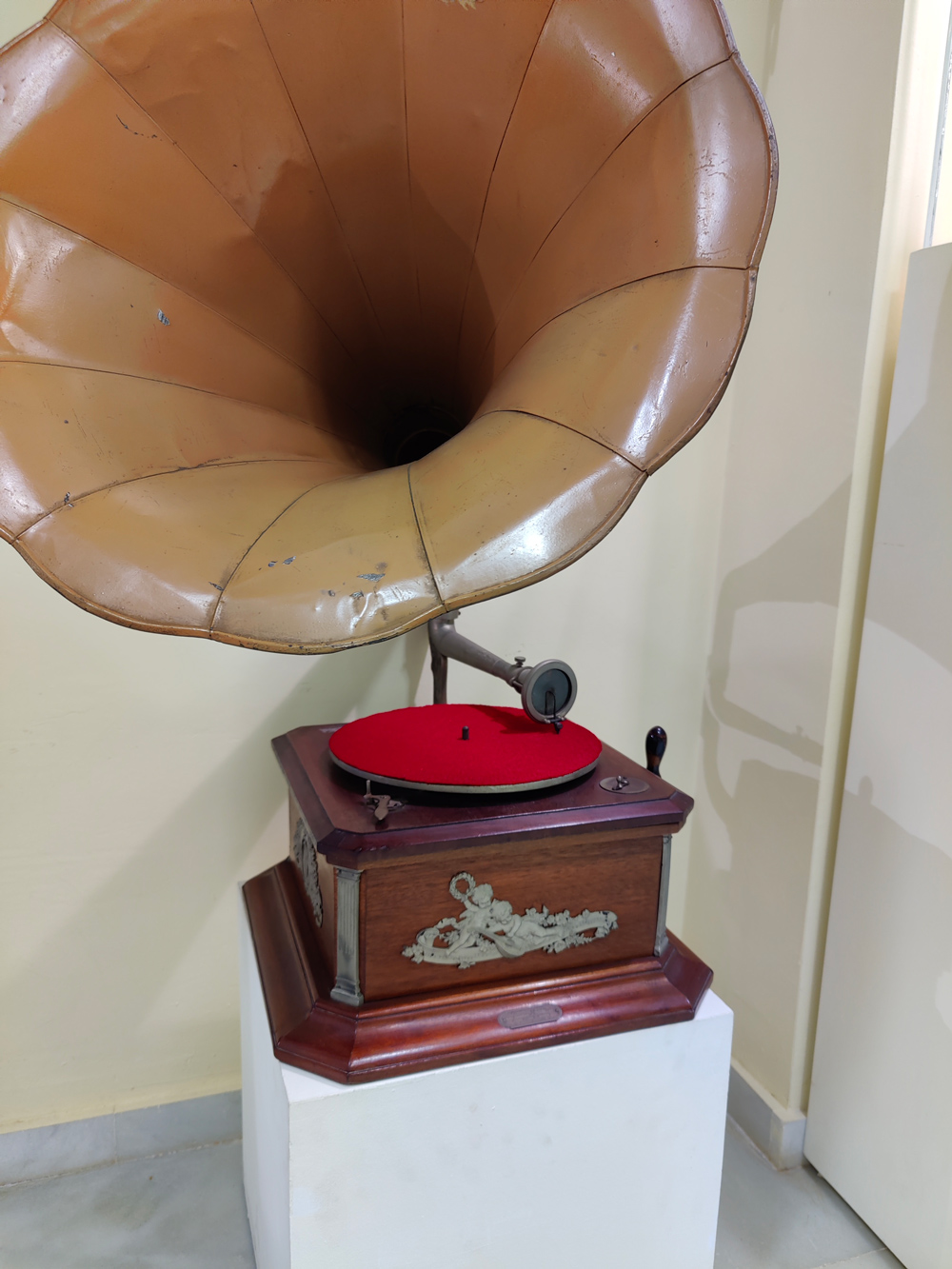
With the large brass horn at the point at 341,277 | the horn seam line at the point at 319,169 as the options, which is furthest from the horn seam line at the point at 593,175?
the horn seam line at the point at 319,169

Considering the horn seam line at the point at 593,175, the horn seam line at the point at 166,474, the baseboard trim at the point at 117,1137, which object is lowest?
the baseboard trim at the point at 117,1137

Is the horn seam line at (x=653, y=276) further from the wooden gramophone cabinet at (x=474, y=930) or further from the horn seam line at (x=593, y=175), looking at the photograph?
the wooden gramophone cabinet at (x=474, y=930)

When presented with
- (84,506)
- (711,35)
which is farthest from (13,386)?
(711,35)

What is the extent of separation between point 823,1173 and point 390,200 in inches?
61.6

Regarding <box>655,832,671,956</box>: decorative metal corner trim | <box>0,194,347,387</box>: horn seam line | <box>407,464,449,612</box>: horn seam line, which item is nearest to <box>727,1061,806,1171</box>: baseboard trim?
<box>655,832,671,956</box>: decorative metal corner trim

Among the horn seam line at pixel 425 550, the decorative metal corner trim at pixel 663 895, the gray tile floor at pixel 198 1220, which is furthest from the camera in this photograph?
the gray tile floor at pixel 198 1220

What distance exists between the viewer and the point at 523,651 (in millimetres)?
1520

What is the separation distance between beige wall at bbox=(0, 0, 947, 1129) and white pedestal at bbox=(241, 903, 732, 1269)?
0.46 metres

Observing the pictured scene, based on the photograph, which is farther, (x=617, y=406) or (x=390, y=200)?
(x=390, y=200)

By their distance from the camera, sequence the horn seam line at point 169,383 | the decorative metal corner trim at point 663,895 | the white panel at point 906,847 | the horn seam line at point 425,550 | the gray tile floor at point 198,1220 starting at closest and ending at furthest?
the horn seam line at point 425,550, the horn seam line at point 169,383, the decorative metal corner trim at point 663,895, the white panel at point 906,847, the gray tile floor at point 198,1220

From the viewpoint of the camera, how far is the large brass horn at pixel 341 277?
2.32 ft

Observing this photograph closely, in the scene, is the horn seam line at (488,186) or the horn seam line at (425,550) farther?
the horn seam line at (488,186)

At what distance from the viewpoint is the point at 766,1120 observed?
1.44 meters

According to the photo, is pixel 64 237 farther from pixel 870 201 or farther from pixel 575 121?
pixel 870 201
